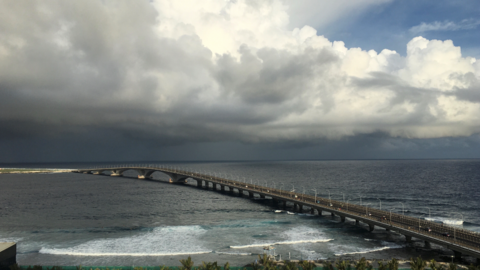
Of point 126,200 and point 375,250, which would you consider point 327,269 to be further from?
point 126,200

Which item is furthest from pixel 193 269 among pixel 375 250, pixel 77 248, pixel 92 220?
pixel 92 220

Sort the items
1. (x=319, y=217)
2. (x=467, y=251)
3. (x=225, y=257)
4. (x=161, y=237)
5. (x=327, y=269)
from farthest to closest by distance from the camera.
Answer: (x=319, y=217), (x=161, y=237), (x=225, y=257), (x=467, y=251), (x=327, y=269)

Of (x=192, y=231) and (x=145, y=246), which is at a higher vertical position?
(x=192, y=231)

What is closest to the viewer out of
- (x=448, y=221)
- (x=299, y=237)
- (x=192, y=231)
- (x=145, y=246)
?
(x=145, y=246)

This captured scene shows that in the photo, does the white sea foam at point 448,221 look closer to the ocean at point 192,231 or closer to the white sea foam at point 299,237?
the ocean at point 192,231

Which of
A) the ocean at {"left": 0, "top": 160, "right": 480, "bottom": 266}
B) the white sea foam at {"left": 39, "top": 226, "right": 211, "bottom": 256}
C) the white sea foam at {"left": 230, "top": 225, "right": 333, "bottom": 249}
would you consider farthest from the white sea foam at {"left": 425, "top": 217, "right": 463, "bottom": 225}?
the white sea foam at {"left": 39, "top": 226, "right": 211, "bottom": 256}

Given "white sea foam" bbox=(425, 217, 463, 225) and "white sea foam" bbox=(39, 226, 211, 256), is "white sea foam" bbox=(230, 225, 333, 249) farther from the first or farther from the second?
"white sea foam" bbox=(425, 217, 463, 225)

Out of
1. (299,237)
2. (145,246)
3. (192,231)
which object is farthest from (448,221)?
(145,246)

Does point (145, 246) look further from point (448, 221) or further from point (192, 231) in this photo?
point (448, 221)

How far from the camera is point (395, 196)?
125375 mm

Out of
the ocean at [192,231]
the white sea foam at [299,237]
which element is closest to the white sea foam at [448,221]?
the ocean at [192,231]

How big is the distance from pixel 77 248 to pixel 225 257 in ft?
103

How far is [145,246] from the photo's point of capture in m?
59.5

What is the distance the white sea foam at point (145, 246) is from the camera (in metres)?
55.9
